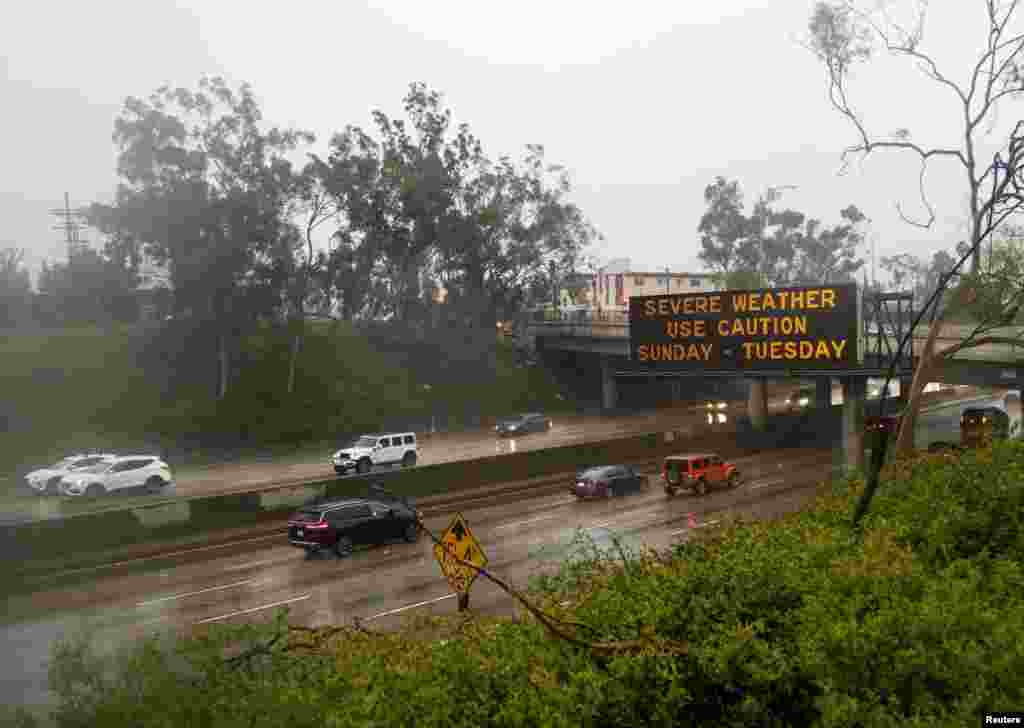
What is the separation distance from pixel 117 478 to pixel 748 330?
25.9m

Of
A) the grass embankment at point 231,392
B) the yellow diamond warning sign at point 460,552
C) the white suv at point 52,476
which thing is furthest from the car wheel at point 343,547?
the grass embankment at point 231,392

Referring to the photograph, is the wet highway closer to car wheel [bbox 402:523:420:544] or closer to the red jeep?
car wheel [bbox 402:523:420:544]

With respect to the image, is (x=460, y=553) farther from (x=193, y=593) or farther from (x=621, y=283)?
(x=621, y=283)

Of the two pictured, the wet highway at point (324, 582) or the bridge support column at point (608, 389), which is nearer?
the wet highway at point (324, 582)

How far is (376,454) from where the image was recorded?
37.8m

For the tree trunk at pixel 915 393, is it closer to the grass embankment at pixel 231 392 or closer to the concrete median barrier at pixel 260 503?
the concrete median barrier at pixel 260 503

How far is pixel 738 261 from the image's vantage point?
7938 centimetres

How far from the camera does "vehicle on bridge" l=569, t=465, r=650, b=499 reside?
29.0 m

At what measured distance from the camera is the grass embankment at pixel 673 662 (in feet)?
18.1

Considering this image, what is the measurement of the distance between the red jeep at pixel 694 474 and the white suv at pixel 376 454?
13.8m

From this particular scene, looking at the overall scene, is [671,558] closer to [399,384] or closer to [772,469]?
[772,469]

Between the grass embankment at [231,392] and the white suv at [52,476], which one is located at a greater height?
the grass embankment at [231,392]

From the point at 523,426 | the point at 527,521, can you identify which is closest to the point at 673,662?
the point at 527,521

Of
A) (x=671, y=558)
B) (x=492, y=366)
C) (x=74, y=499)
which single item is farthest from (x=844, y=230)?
(x=671, y=558)
